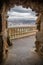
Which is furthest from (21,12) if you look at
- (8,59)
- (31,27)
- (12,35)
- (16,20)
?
(8,59)

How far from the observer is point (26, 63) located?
4230 mm

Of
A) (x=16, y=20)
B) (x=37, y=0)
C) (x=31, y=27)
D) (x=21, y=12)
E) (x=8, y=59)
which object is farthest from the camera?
(x=31, y=27)

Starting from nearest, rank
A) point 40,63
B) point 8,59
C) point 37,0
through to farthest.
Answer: point 37,0 < point 40,63 < point 8,59

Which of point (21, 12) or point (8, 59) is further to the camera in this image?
point (21, 12)

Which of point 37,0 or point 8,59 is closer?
point 37,0

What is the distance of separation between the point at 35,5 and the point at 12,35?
14.5ft

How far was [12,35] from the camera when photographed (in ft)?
27.1

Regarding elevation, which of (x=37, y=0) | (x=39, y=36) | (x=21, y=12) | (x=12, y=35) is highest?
(x=37, y=0)

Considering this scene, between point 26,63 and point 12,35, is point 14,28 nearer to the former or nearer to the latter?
point 12,35

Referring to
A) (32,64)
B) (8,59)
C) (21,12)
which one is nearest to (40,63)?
(32,64)

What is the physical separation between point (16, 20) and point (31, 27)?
198 cm

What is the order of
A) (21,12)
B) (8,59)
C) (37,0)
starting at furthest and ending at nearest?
1. (21,12)
2. (8,59)
3. (37,0)

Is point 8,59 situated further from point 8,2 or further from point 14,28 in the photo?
point 14,28

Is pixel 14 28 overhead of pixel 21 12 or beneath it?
beneath
